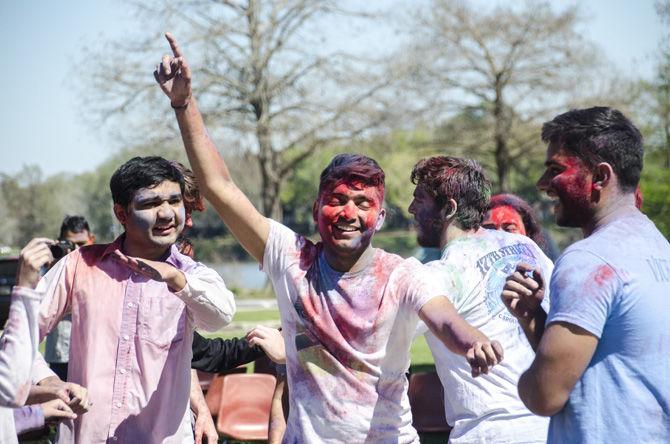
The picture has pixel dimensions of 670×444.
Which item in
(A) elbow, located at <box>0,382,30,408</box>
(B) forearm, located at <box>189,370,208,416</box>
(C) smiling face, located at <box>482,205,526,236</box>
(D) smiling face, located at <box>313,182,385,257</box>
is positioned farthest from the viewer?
(C) smiling face, located at <box>482,205,526,236</box>

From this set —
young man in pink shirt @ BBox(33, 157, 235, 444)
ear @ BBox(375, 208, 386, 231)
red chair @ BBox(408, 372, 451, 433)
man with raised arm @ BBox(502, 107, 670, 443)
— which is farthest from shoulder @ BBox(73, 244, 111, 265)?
red chair @ BBox(408, 372, 451, 433)

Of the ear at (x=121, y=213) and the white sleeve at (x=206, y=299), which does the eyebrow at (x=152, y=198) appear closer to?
the ear at (x=121, y=213)

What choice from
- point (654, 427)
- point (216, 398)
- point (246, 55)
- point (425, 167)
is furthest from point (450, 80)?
point (654, 427)

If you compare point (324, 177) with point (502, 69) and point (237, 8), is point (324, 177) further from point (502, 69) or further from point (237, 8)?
point (502, 69)

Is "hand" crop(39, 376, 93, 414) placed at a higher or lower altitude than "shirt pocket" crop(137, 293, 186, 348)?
lower

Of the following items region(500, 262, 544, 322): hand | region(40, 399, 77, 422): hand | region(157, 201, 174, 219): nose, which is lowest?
region(40, 399, 77, 422): hand

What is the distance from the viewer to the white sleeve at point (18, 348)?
2.64m

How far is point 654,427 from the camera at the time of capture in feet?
8.27

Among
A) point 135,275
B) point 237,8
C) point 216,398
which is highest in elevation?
point 237,8

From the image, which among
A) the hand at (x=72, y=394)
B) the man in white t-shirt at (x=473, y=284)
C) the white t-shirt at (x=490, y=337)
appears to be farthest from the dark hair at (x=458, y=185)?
the hand at (x=72, y=394)

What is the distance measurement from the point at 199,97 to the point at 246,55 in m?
1.88

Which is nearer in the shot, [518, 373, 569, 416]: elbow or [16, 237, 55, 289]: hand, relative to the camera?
[518, 373, 569, 416]: elbow

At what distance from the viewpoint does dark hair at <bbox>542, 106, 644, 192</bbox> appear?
2695 mm

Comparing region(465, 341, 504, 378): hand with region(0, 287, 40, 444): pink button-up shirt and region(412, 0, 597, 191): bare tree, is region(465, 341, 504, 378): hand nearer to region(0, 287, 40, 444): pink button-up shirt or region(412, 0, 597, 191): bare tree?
region(0, 287, 40, 444): pink button-up shirt
